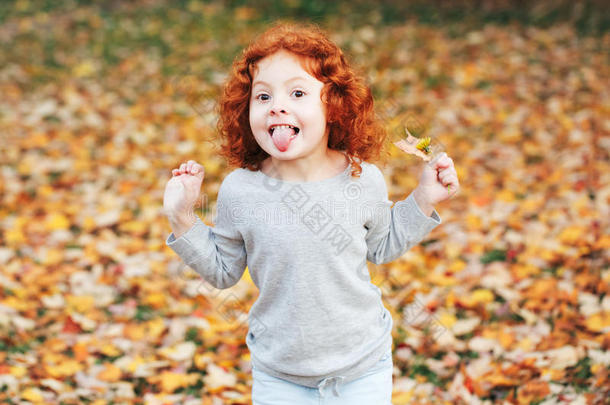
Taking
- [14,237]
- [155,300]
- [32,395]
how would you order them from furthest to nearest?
[14,237], [155,300], [32,395]

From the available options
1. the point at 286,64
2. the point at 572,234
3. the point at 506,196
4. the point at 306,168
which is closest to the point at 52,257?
the point at 306,168

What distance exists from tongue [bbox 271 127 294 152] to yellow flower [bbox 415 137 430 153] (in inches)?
14.5

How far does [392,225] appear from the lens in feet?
6.38

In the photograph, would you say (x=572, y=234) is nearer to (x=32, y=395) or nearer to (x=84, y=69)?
(x=32, y=395)

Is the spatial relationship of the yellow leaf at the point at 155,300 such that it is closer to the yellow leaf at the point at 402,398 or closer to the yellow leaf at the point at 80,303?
the yellow leaf at the point at 80,303

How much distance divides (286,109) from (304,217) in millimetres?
301

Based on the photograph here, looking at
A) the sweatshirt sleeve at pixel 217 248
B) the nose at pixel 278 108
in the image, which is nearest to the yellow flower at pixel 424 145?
the nose at pixel 278 108

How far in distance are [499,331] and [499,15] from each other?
5.88 metres

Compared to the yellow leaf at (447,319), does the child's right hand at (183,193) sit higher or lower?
lower

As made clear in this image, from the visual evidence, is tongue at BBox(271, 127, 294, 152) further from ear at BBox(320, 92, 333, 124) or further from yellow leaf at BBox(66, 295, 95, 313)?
yellow leaf at BBox(66, 295, 95, 313)

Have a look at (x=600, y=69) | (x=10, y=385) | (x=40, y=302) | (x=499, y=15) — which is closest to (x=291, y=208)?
(x=10, y=385)

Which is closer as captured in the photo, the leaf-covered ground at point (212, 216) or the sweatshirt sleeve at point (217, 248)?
the sweatshirt sleeve at point (217, 248)

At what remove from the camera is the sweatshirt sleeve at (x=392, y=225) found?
1.88 m

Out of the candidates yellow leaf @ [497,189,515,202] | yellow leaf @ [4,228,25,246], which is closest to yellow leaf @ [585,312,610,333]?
yellow leaf @ [497,189,515,202]
